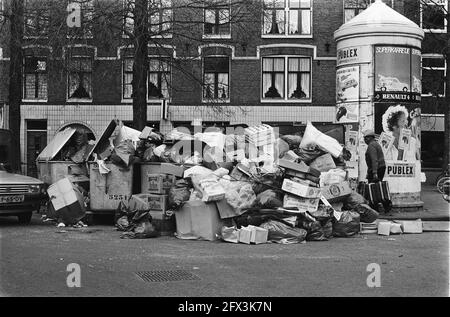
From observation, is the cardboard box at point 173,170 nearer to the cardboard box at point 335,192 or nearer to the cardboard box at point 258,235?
the cardboard box at point 258,235

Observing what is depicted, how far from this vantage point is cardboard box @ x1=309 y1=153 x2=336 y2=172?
10.6m

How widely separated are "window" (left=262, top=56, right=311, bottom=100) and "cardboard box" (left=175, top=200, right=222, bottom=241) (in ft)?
60.7

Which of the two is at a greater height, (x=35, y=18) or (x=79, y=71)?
(x=35, y=18)

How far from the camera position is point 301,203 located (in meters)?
9.58

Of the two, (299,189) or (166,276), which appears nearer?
(166,276)

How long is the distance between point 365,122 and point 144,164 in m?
5.32

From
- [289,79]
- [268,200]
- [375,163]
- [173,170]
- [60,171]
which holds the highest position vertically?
[289,79]

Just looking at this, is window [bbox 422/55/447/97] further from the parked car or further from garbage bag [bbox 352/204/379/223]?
the parked car

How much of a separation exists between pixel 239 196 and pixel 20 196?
4.47 metres

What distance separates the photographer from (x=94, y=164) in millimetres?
11383

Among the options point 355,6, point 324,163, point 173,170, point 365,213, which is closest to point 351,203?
point 365,213

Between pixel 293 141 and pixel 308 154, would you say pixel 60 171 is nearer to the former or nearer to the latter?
pixel 293 141

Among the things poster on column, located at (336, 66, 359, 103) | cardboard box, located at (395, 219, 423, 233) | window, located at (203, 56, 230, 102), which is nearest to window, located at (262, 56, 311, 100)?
window, located at (203, 56, 230, 102)
